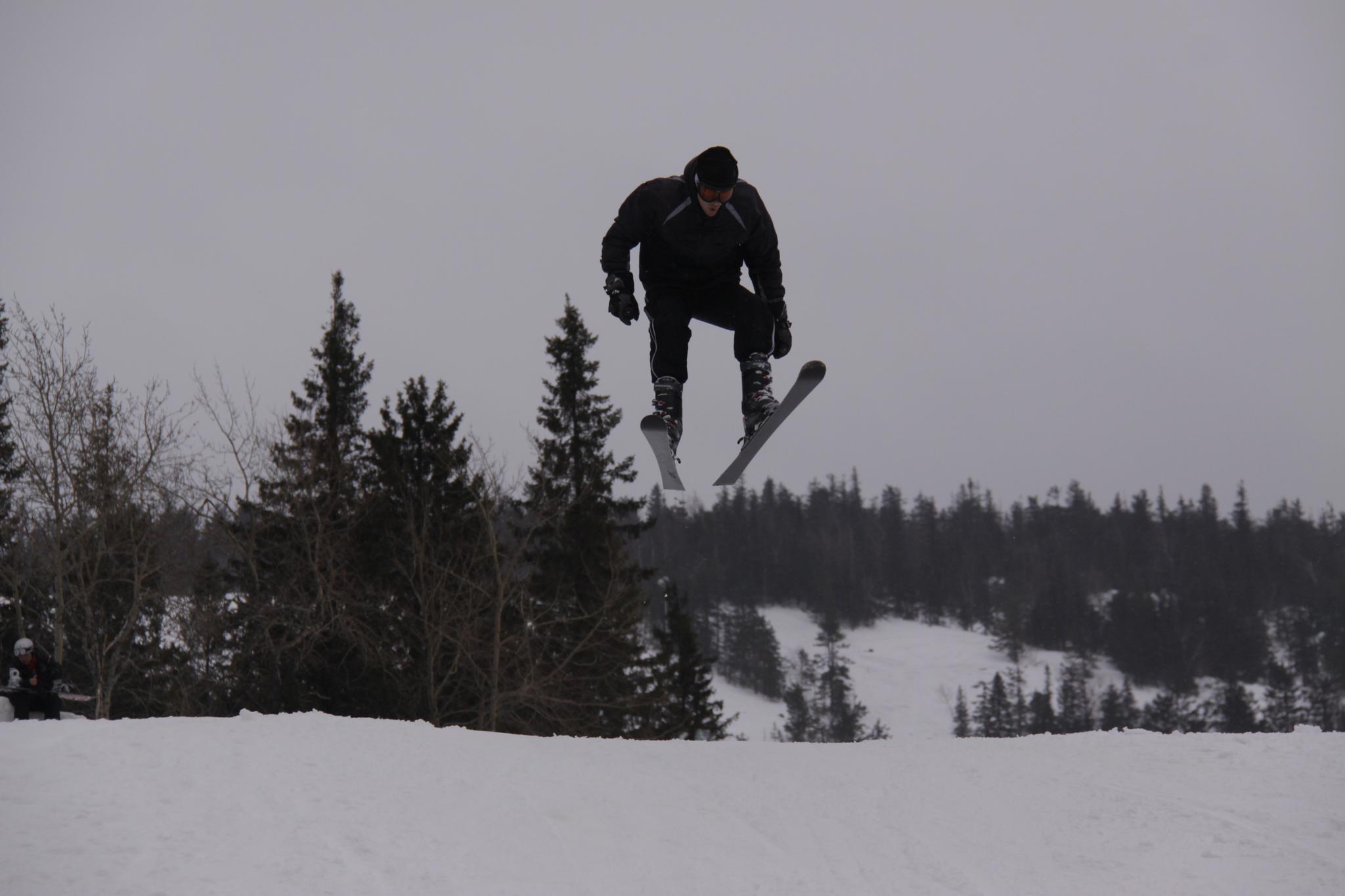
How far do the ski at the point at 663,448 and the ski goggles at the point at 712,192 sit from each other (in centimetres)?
135

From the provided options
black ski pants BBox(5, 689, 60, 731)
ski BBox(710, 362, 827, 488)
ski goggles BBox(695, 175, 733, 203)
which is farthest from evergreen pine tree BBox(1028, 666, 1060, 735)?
ski goggles BBox(695, 175, 733, 203)

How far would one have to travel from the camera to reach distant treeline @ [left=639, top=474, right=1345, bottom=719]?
8300 centimetres

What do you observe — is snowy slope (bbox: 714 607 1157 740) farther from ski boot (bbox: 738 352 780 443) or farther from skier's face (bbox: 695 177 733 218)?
skier's face (bbox: 695 177 733 218)

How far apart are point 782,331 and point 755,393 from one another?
580mm

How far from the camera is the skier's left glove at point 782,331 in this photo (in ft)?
21.8

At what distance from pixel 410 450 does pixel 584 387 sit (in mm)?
5659

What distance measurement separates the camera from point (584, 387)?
28516 millimetres

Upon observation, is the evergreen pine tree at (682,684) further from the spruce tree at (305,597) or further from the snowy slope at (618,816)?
the snowy slope at (618,816)

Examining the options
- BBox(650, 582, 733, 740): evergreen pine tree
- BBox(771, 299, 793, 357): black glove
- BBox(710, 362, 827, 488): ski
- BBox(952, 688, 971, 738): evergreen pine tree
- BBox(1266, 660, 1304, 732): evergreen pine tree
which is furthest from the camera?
BBox(952, 688, 971, 738): evergreen pine tree

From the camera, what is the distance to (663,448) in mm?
6094

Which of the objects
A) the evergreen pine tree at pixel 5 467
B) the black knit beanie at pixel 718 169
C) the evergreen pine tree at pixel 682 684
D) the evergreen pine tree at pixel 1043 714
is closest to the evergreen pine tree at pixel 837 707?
the evergreen pine tree at pixel 1043 714

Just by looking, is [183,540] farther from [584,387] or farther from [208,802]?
[208,802]

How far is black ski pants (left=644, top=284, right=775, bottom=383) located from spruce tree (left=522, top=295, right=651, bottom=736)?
57.4 ft

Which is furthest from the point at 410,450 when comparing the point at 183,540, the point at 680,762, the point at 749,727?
the point at 749,727
